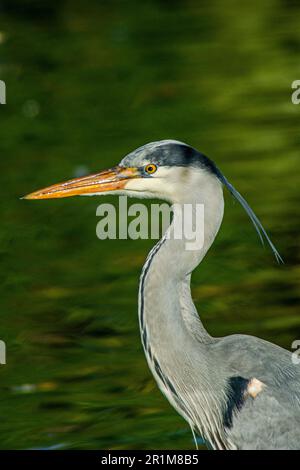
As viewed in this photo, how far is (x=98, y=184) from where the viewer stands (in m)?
4.25

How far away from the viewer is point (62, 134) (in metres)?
8.76

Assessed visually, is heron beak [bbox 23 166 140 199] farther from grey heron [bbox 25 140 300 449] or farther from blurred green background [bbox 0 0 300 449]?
blurred green background [bbox 0 0 300 449]

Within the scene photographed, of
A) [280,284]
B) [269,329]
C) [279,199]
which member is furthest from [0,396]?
[279,199]

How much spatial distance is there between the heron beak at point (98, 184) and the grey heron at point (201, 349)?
0.01 meters

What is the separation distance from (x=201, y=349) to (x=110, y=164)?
380 centimetres

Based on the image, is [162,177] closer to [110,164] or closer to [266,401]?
[266,401]

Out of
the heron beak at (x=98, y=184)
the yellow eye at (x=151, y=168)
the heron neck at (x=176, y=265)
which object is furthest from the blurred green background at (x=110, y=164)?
the yellow eye at (x=151, y=168)

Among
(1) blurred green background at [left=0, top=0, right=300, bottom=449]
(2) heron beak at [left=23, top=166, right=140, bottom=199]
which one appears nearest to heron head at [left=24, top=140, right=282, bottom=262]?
(2) heron beak at [left=23, top=166, right=140, bottom=199]

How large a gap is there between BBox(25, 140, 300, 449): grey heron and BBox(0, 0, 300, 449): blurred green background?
1.90 feet

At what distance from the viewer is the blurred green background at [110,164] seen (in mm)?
5047

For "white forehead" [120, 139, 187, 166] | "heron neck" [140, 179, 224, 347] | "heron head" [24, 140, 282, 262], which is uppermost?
"white forehead" [120, 139, 187, 166]

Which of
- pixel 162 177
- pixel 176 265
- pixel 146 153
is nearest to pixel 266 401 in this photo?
Answer: pixel 176 265

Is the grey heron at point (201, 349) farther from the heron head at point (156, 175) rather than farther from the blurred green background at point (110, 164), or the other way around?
the blurred green background at point (110, 164)

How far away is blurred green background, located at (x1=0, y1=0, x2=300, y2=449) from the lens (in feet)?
16.6
